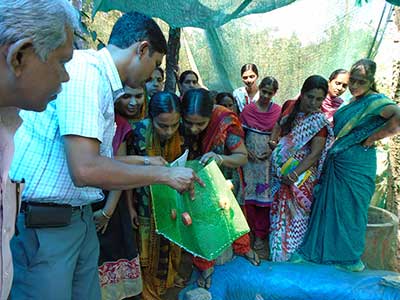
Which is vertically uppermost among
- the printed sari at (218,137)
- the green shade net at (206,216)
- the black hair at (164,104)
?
the black hair at (164,104)

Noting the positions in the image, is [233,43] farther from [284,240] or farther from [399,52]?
[399,52]

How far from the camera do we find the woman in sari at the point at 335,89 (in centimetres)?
358

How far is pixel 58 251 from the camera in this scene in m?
1.35

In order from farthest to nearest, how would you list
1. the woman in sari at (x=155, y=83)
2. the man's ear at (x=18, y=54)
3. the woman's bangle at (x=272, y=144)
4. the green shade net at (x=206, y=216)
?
the woman's bangle at (x=272, y=144), the woman in sari at (x=155, y=83), the green shade net at (x=206, y=216), the man's ear at (x=18, y=54)

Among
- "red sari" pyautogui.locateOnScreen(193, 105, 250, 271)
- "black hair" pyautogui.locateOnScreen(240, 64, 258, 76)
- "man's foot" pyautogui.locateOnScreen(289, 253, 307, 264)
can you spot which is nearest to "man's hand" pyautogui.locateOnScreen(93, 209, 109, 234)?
"red sari" pyautogui.locateOnScreen(193, 105, 250, 271)

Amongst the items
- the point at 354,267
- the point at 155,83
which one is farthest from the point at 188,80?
the point at 354,267

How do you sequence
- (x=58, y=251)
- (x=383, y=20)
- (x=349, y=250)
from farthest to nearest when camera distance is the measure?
1. (x=383, y=20)
2. (x=349, y=250)
3. (x=58, y=251)

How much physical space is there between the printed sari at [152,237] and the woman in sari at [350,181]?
114 centimetres

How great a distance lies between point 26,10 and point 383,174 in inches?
166

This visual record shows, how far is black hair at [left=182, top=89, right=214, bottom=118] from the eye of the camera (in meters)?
2.33

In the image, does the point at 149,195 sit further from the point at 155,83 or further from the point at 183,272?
the point at 155,83

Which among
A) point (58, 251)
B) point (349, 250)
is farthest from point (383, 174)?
point (58, 251)

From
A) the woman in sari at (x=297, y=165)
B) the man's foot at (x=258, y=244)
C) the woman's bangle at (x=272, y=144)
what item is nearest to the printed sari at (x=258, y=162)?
the woman's bangle at (x=272, y=144)

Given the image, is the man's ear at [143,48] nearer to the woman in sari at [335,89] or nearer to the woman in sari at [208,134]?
the woman in sari at [208,134]
